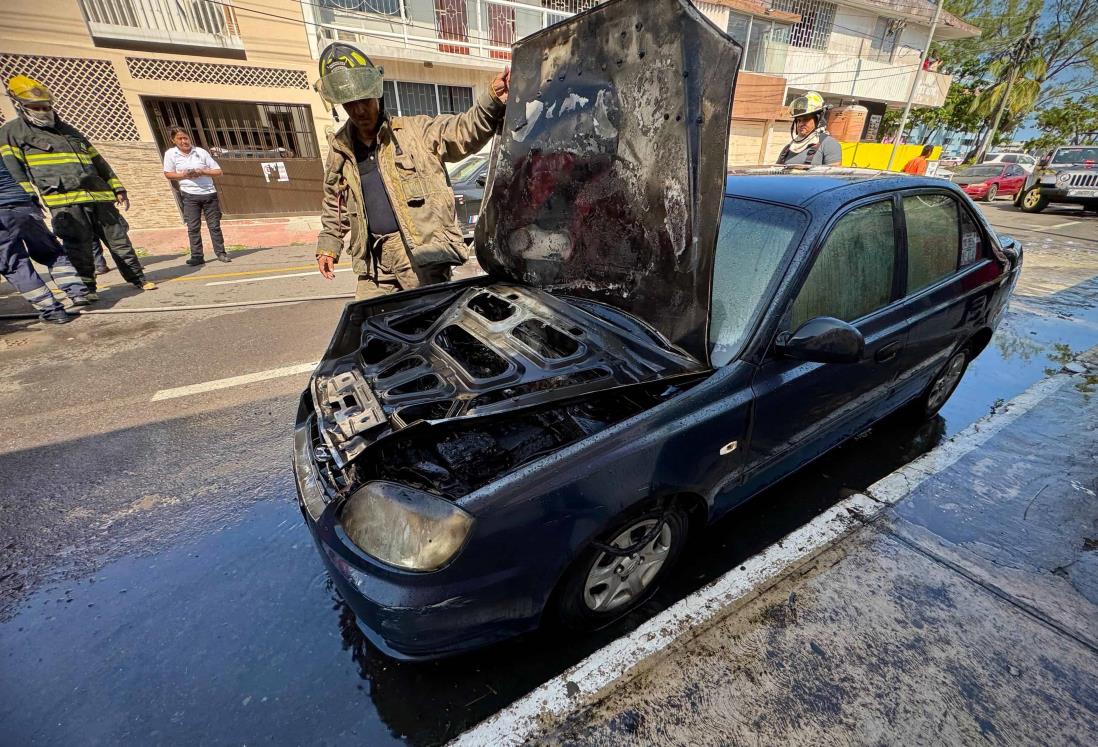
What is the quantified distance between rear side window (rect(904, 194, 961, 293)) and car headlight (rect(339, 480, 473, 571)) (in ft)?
8.06

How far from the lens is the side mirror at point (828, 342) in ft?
5.67

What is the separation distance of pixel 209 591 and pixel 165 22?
13.3 m

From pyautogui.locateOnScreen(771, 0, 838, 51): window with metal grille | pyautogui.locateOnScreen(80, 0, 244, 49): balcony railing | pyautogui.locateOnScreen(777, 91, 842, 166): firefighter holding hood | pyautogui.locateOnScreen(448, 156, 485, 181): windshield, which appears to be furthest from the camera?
pyautogui.locateOnScreen(771, 0, 838, 51): window with metal grille

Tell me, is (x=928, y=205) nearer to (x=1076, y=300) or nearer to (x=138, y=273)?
(x=1076, y=300)

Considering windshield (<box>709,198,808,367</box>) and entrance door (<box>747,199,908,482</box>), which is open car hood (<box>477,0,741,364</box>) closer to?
windshield (<box>709,198,808,367</box>)

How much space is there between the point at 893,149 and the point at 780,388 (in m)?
19.9

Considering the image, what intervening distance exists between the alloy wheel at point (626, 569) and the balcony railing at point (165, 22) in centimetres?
1358

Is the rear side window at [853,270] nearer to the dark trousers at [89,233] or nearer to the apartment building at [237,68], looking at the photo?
the dark trousers at [89,233]

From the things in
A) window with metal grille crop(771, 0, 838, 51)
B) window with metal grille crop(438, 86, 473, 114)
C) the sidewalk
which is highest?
window with metal grille crop(771, 0, 838, 51)

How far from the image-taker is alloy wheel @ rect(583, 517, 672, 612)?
5.59 feet

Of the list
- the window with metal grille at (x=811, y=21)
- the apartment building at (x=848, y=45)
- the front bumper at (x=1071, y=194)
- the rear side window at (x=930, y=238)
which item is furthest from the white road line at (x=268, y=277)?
the window with metal grille at (x=811, y=21)

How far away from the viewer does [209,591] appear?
2025 millimetres

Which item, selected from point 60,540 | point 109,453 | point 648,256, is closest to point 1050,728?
point 648,256

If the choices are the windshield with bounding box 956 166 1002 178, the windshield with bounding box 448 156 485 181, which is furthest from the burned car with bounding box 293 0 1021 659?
the windshield with bounding box 956 166 1002 178
